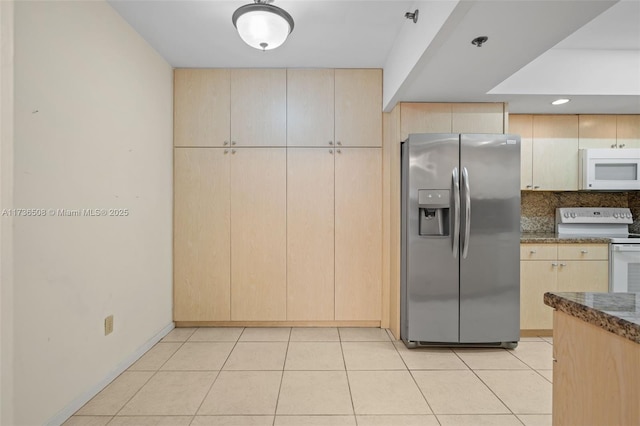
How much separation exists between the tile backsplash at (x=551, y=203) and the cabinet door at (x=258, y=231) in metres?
2.69

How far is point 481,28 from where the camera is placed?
1676mm

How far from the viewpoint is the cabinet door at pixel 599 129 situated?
11.0 ft

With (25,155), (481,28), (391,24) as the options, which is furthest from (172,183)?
(481,28)

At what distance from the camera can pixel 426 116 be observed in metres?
2.91

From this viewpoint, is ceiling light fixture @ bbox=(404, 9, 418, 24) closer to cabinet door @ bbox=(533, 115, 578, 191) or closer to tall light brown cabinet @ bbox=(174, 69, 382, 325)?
tall light brown cabinet @ bbox=(174, 69, 382, 325)

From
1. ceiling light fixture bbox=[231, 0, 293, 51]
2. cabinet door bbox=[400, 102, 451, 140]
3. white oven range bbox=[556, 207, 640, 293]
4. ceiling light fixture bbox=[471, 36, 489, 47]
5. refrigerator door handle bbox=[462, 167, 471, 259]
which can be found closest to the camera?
ceiling light fixture bbox=[471, 36, 489, 47]

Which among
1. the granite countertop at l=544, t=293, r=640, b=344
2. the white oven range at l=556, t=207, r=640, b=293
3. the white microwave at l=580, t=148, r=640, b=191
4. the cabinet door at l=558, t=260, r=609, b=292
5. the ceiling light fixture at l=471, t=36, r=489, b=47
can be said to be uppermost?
the ceiling light fixture at l=471, t=36, r=489, b=47

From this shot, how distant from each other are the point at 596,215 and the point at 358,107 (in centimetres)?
282

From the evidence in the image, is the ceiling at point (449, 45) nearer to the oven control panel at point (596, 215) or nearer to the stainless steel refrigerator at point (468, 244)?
the stainless steel refrigerator at point (468, 244)

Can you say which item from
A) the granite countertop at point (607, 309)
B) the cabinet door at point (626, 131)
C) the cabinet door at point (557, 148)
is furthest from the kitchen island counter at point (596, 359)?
the cabinet door at point (626, 131)

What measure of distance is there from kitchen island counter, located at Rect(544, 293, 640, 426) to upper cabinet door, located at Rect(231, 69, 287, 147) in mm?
2655

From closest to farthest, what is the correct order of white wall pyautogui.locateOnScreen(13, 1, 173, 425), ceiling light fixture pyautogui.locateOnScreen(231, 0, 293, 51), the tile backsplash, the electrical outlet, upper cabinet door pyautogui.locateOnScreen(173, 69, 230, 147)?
white wall pyautogui.locateOnScreen(13, 1, 173, 425), ceiling light fixture pyautogui.locateOnScreen(231, 0, 293, 51), the electrical outlet, upper cabinet door pyautogui.locateOnScreen(173, 69, 230, 147), the tile backsplash

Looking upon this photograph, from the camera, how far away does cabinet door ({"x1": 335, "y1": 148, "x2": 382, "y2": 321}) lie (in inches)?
125

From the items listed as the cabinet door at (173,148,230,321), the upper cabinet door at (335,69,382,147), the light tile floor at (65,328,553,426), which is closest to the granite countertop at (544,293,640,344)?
the light tile floor at (65,328,553,426)
